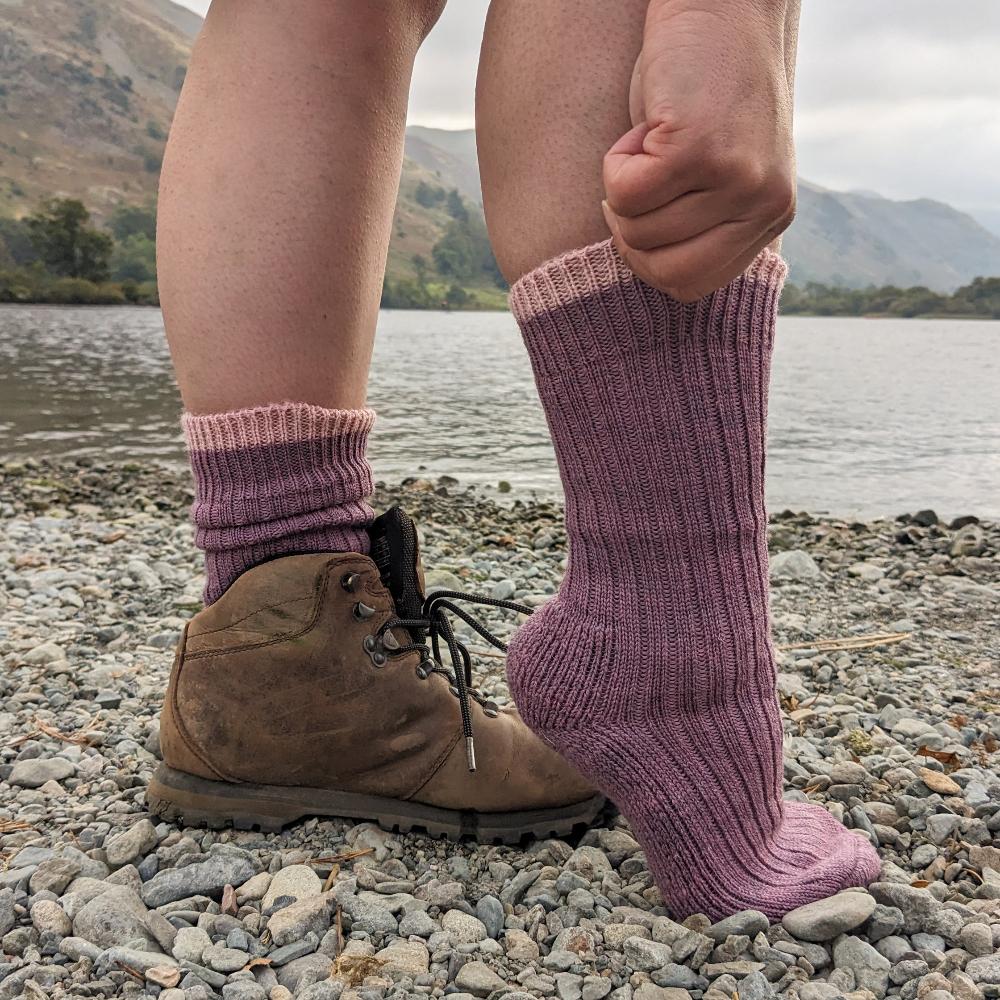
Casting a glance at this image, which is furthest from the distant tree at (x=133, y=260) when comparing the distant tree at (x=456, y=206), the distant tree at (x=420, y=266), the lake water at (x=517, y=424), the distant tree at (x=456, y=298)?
the distant tree at (x=456, y=206)

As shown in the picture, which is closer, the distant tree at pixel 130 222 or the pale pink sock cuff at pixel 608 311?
the pale pink sock cuff at pixel 608 311

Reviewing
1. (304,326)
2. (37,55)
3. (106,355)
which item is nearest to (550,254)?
(304,326)

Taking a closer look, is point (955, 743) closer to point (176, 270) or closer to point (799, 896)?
point (799, 896)

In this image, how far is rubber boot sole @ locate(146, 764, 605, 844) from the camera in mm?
1261

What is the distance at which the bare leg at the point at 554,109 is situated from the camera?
0.89 m

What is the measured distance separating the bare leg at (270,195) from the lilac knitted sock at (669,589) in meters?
0.31

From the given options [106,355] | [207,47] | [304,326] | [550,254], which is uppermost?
[207,47]

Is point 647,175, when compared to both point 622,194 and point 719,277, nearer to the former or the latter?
point 622,194

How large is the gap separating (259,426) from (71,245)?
152ft

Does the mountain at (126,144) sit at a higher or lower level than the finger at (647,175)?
higher

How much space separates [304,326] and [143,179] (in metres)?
91.2

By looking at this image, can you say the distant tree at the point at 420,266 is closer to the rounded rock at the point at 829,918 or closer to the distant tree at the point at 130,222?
the distant tree at the point at 130,222

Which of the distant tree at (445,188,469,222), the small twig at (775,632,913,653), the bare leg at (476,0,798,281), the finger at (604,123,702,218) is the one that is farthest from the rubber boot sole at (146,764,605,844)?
the distant tree at (445,188,469,222)

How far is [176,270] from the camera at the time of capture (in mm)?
1154
